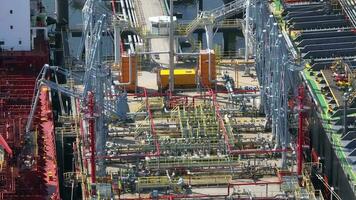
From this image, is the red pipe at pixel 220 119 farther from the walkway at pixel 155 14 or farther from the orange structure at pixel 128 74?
the walkway at pixel 155 14

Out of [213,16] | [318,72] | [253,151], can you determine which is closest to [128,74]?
[213,16]

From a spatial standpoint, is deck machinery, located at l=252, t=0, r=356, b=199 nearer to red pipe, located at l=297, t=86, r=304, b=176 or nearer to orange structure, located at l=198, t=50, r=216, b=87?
red pipe, located at l=297, t=86, r=304, b=176

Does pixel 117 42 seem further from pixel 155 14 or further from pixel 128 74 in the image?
pixel 155 14

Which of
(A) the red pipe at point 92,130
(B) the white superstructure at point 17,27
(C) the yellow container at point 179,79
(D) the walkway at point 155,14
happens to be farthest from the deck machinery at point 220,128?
(B) the white superstructure at point 17,27

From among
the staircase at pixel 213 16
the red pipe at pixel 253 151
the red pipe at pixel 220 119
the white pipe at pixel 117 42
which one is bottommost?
the red pipe at pixel 253 151

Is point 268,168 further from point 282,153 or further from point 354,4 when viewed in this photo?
point 354,4

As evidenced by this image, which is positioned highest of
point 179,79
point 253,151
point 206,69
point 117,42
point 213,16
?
point 213,16

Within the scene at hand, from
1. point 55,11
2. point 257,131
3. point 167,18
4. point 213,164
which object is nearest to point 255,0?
point 167,18
